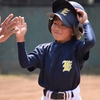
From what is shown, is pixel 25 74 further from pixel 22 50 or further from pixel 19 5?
pixel 22 50

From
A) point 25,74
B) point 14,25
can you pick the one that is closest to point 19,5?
point 25,74

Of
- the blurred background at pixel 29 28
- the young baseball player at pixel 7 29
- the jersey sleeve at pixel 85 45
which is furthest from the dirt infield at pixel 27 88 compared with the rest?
the jersey sleeve at pixel 85 45

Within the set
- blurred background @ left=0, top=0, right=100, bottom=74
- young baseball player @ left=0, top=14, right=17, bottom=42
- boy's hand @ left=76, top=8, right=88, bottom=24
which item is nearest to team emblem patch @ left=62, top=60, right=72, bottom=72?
boy's hand @ left=76, top=8, right=88, bottom=24

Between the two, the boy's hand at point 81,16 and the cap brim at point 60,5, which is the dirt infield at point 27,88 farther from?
the boy's hand at point 81,16

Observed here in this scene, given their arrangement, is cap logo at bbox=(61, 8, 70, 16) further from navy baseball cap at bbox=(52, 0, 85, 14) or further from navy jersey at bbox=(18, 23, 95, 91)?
navy jersey at bbox=(18, 23, 95, 91)

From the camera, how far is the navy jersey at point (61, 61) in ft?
10.6

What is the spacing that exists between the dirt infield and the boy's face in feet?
11.2

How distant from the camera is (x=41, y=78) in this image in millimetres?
3375

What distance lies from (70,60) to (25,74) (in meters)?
5.87

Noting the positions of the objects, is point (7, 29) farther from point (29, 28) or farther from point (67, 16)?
point (29, 28)

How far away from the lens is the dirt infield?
6766 mm

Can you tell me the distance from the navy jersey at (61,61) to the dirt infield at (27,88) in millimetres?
3349

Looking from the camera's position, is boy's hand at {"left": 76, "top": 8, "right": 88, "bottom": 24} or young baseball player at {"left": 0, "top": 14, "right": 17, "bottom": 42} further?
young baseball player at {"left": 0, "top": 14, "right": 17, "bottom": 42}

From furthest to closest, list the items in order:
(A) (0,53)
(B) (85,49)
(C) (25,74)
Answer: (A) (0,53), (C) (25,74), (B) (85,49)
